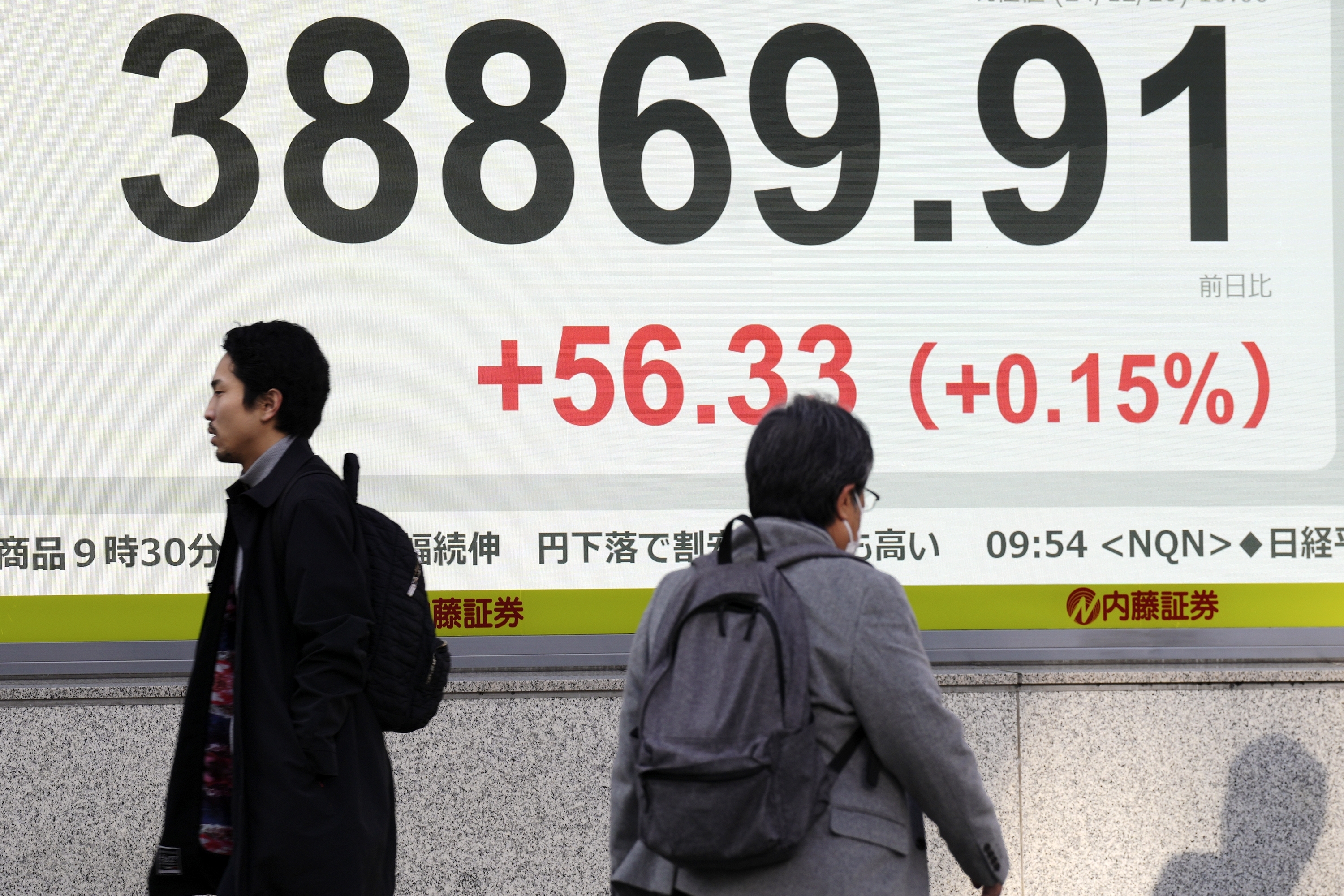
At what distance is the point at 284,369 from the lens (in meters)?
2.73

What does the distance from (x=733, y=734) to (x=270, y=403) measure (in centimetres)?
136

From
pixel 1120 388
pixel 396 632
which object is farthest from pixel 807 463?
pixel 1120 388

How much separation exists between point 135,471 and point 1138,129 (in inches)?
144

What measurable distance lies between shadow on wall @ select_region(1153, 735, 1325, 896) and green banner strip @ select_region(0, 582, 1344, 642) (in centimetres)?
46

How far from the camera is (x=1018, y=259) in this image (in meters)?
4.47

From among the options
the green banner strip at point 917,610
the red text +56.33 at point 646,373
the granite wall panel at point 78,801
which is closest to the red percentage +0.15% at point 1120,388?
the red text +56.33 at point 646,373

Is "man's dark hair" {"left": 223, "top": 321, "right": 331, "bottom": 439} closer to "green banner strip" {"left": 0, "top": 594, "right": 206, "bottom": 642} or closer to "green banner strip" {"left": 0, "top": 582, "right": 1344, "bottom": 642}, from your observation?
"green banner strip" {"left": 0, "top": 582, "right": 1344, "bottom": 642}

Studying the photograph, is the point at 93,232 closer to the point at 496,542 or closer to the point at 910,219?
the point at 496,542

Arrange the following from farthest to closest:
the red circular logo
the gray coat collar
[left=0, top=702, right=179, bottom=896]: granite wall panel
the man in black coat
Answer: the red circular logo
[left=0, top=702, right=179, bottom=896]: granite wall panel
the man in black coat
the gray coat collar

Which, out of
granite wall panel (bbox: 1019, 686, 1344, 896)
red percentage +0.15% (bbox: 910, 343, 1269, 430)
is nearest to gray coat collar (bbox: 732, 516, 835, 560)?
red percentage +0.15% (bbox: 910, 343, 1269, 430)

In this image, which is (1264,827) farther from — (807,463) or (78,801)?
(78,801)

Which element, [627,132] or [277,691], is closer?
[277,691]

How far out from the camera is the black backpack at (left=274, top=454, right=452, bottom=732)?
106 inches

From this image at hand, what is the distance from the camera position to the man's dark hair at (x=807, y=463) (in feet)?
7.07
